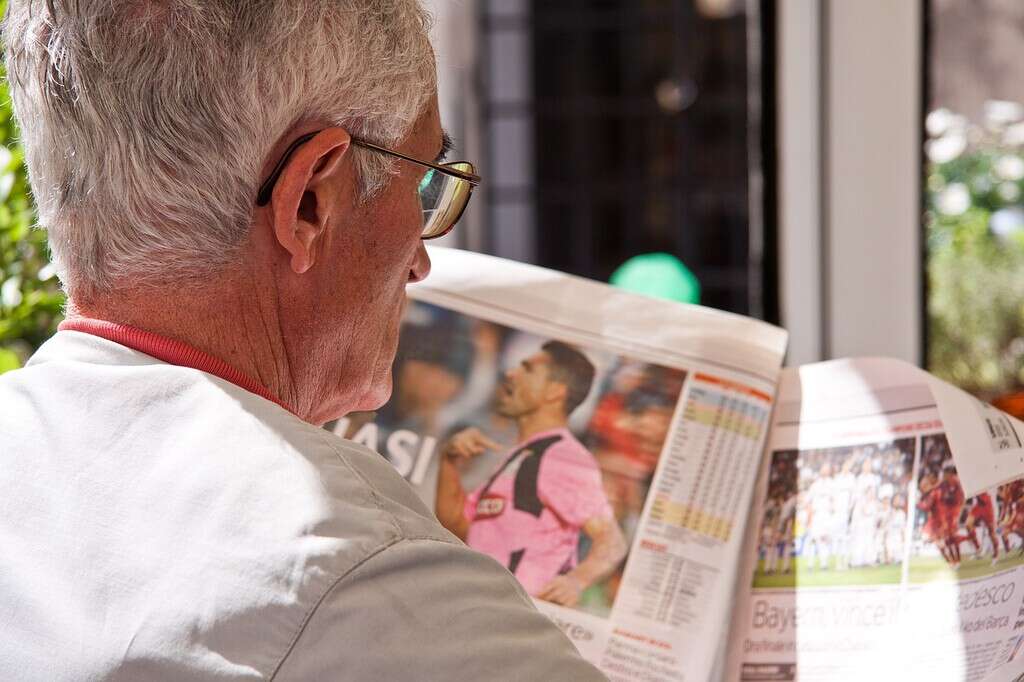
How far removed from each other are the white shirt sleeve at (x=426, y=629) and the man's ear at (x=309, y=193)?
18 cm

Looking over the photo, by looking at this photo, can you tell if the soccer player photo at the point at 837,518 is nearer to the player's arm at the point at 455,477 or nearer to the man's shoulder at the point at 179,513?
the player's arm at the point at 455,477

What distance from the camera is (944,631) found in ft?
1.98

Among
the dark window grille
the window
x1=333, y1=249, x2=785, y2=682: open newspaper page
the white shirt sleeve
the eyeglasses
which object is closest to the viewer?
the white shirt sleeve

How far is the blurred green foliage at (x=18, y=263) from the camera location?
868 mm

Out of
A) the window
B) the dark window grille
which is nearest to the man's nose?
the window

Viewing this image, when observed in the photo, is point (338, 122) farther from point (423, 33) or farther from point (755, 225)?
point (755, 225)

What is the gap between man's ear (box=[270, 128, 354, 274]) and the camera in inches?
19.5

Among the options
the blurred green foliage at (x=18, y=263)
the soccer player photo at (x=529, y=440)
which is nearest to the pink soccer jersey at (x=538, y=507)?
the soccer player photo at (x=529, y=440)

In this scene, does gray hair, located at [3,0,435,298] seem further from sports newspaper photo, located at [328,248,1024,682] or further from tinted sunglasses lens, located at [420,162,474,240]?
sports newspaper photo, located at [328,248,1024,682]

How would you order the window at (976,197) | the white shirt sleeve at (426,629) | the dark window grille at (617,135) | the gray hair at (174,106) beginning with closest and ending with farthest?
the white shirt sleeve at (426,629), the gray hair at (174,106), the window at (976,197), the dark window grille at (617,135)

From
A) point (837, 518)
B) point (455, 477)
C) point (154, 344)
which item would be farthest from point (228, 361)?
point (837, 518)

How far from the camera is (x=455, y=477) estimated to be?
75 cm

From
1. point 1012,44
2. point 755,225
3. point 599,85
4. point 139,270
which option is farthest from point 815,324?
point 599,85

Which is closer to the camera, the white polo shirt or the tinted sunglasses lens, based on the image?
the white polo shirt
